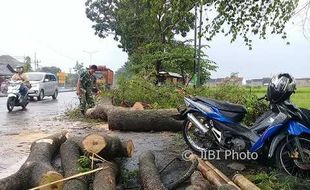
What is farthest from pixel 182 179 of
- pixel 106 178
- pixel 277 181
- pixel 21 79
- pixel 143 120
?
pixel 21 79

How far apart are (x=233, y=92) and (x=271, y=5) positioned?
4.51m

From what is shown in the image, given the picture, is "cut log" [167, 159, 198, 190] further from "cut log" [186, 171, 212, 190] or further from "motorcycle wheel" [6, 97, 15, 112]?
"motorcycle wheel" [6, 97, 15, 112]

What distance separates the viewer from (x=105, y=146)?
6.23m

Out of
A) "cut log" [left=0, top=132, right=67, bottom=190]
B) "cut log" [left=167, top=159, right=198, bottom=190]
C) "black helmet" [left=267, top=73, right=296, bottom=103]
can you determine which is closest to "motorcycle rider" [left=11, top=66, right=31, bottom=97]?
"cut log" [left=0, top=132, right=67, bottom=190]

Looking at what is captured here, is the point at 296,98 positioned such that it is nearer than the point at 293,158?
No

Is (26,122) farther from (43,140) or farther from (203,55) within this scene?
(203,55)

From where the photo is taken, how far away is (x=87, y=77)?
48.4 ft

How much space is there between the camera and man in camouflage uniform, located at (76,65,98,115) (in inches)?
581

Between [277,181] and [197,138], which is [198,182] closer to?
[277,181]

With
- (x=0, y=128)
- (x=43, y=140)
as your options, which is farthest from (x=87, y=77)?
(x=43, y=140)

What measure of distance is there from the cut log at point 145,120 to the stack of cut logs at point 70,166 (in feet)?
11.0

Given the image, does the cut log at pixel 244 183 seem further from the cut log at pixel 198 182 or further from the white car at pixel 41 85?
the white car at pixel 41 85

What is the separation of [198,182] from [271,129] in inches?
58.3

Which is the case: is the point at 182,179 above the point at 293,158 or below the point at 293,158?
below
